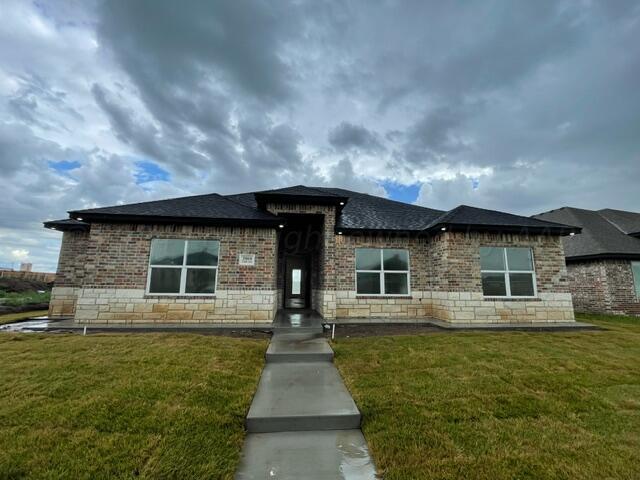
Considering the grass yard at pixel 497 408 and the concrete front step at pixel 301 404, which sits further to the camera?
the concrete front step at pixel 301 404

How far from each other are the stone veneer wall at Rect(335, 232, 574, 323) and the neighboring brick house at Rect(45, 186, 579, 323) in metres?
0.04

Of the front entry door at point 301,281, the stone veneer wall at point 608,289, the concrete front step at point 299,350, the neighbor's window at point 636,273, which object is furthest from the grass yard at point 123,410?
the neighbor's window at point 636,273

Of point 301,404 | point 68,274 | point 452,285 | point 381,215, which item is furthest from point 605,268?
point 68,274

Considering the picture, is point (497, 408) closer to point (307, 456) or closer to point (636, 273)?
point (307, 456)

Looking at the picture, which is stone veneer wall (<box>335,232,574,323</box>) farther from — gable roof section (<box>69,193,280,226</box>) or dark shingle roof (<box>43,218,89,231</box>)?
dark shingle roof (<box>43,218,89,231</box>)

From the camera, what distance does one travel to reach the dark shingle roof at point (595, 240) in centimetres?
1288

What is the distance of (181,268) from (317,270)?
539 cm

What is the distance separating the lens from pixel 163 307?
313 inches

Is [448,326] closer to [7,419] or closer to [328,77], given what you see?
[7,419]

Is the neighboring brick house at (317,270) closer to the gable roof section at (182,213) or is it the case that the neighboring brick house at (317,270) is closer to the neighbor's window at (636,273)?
the gable roof section at (182,213)

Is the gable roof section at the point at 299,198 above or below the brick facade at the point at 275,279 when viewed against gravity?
above

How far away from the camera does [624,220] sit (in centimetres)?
1636

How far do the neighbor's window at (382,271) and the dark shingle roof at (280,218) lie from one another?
1.02 meters

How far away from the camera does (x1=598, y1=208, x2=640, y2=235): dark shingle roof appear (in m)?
15.2
